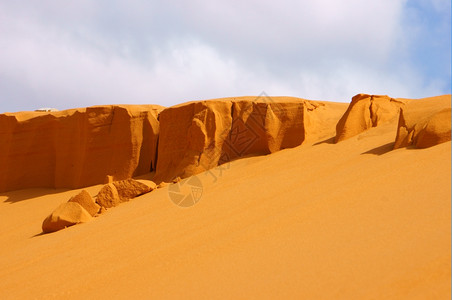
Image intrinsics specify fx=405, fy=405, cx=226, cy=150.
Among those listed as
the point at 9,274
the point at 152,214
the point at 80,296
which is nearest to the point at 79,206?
the point at 152,214

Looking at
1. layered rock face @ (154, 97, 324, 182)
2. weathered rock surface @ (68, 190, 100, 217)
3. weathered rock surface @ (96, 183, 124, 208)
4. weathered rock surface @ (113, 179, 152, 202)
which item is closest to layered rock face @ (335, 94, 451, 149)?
layered rock face @ (154, 97, 324, 182)

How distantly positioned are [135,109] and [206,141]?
4654mm

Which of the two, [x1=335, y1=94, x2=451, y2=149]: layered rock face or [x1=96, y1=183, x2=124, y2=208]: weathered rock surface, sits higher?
[x1=335, y1=94, x2=451, y2=149]: layered rock face

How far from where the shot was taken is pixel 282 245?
3000 millimetres

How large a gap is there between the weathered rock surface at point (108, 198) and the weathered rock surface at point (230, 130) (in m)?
2.80

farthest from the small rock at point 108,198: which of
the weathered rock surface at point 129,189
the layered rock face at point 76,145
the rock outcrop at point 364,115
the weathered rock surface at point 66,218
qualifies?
the layered rock face at point 76,145

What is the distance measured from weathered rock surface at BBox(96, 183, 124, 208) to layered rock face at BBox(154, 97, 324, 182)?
9.18 ft

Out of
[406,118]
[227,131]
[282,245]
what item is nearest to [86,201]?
[227,131]

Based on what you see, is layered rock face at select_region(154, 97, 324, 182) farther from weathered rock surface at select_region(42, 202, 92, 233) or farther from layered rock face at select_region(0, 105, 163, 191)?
weathered rock surface at select_region(42, 202, 92, 233)

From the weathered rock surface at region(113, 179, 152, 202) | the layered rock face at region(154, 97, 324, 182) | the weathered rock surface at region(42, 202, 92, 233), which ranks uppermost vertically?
the layered rock face at region(154, 97, 324, 182)

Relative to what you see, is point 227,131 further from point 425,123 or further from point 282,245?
point 282,245

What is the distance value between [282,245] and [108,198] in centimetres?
544

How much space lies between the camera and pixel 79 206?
673 cm

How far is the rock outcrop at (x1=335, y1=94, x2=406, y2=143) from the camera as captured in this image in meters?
8.10
